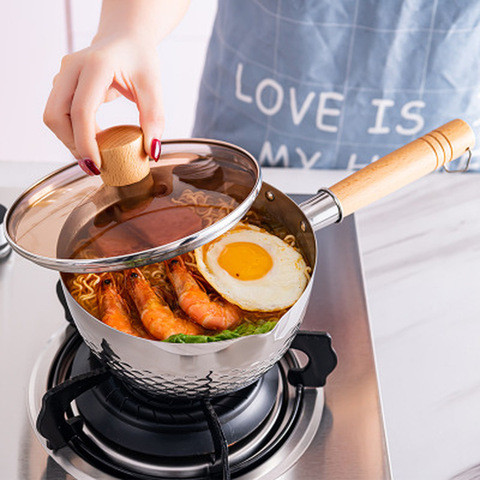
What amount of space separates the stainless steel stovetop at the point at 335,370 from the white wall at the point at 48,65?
1.92 metres

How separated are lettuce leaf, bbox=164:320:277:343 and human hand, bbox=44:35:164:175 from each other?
0.27m

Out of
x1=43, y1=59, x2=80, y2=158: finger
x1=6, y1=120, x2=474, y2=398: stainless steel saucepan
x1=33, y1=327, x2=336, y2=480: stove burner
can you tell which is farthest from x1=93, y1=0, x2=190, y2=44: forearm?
x1=33, y1=327, x2=336, y2=480: stove burner

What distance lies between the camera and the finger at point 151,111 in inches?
34.7

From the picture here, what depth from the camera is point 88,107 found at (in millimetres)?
906

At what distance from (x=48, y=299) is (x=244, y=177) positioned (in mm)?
479

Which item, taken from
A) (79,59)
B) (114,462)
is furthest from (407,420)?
(79,59)

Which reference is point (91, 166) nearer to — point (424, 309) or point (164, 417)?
point (164, 417)

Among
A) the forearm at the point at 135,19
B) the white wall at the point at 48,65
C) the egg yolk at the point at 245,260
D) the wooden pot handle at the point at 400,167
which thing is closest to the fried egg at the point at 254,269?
the egg yolk at the point at 245,260

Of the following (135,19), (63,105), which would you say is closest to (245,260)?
(63,105)

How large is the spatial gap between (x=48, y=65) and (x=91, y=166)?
2.68m

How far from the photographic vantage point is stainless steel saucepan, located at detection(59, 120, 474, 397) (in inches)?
29.2

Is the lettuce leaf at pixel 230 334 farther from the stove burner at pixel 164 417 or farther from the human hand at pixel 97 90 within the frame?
the human hand at pixel 97 90

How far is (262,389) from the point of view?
37.3 inches

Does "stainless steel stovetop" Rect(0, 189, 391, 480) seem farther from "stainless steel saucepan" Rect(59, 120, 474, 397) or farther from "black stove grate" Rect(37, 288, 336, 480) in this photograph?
"stainless steel saucepan" Rect(59, 120, 474, 397)
